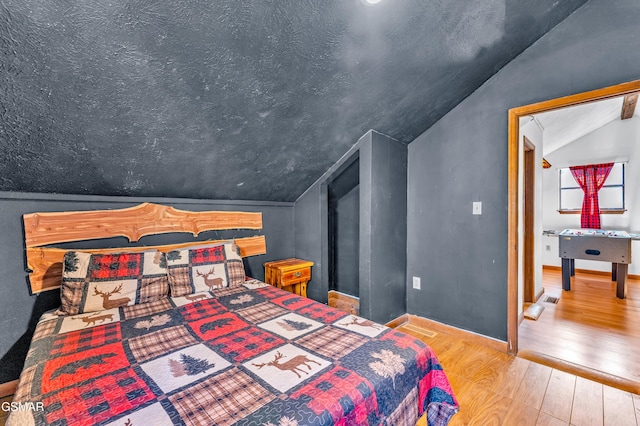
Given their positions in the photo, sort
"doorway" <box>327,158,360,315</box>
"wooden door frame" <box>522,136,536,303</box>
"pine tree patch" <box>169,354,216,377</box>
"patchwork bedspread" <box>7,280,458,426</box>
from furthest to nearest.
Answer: "wooden door frame" <box>522,136,536,303</box> < "doorway" <box>327,158,360,315</box> < "pine tree patch" <box>169,354,216,377</box> < "patchwork bedspread" <box>7,280,458,426</box>

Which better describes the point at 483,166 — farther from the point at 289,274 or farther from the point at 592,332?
the point at 289,274

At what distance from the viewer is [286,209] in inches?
125

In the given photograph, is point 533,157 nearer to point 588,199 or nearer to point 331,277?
point 588,199

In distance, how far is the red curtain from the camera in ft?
15.9

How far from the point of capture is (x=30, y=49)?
42.1 inches

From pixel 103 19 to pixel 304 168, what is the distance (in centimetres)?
175

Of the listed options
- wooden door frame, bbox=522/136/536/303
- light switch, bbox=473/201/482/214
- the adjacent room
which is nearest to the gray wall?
the adjacent room

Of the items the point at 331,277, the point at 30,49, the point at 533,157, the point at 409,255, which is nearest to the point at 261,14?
the point at 30,49

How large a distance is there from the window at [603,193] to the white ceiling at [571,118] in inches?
34.3

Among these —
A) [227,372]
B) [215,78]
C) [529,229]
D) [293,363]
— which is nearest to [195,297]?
[227,372]

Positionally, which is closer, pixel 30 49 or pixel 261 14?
pixel 30 49

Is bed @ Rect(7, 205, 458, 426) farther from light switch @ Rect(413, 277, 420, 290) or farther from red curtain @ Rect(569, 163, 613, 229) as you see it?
red curtain @ Rect(569, 163, 613, 229)

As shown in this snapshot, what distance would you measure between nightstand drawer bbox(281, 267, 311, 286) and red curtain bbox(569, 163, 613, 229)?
17.7ft

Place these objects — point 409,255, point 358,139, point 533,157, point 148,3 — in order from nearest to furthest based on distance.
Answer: point 148,3, point 358,139, point 409,255, point 533,157
